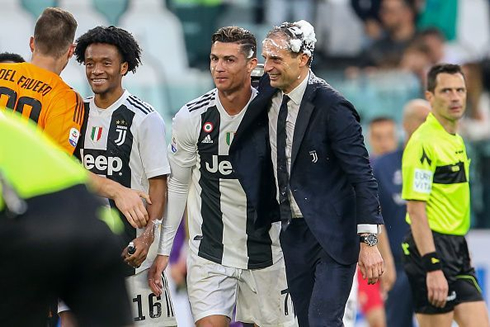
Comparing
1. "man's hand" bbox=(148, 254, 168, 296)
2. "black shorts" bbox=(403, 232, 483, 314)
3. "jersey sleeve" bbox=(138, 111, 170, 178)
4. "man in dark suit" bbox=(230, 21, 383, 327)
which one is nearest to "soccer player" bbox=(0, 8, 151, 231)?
"jersey sleeve" bbox=(138, 111, 170, 178)

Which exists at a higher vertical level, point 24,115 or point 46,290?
point 24,115

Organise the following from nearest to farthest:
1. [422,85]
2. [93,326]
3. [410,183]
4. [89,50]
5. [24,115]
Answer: [93,326] → [24,115] → [89,50] → [410,183] → [422,85]

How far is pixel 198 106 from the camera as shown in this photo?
6113mm

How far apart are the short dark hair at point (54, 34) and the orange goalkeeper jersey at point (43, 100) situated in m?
0.16

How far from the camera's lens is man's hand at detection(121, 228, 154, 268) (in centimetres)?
585

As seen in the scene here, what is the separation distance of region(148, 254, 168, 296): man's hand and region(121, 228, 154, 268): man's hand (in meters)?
0.24

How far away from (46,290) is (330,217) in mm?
3511

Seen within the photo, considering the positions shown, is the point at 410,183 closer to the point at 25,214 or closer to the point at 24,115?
the point at 24,115

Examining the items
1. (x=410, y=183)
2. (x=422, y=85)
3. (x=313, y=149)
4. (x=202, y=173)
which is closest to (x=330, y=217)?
(x=313, y=149)

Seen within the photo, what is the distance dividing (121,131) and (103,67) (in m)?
0.37

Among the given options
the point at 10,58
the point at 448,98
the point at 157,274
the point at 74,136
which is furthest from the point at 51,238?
the point at 448,98

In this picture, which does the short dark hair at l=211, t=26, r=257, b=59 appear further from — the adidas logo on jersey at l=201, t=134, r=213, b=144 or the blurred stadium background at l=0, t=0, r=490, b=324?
the blurred stadium background at l=0, t=0, r=490, b=324

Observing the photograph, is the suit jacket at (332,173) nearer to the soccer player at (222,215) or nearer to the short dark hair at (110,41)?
the soccer player at (222,215)

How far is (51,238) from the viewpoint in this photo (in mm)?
2146
